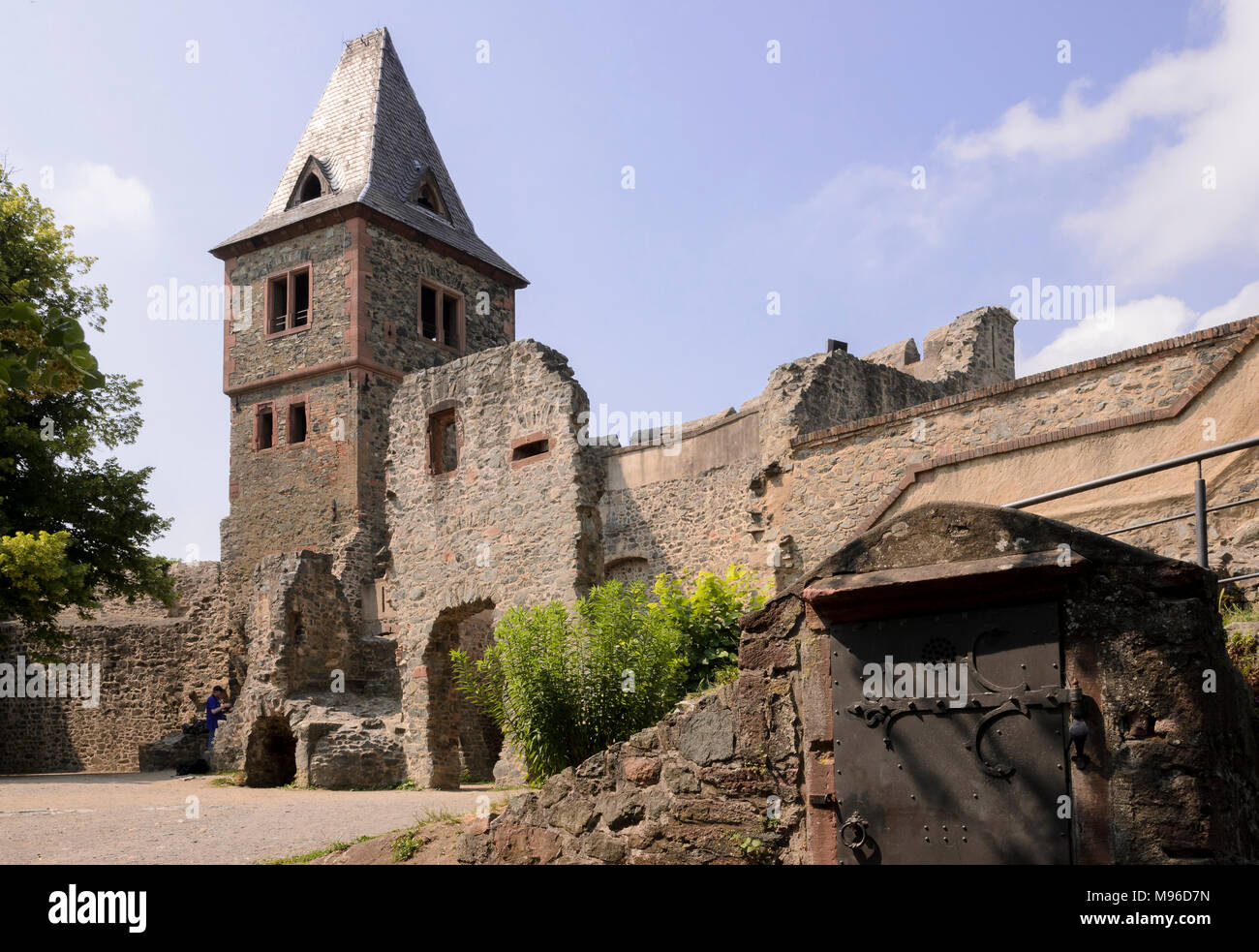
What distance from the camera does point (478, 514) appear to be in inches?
611

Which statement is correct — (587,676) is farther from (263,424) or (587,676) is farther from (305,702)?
(263,424)

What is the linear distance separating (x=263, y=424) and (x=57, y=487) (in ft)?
27.8

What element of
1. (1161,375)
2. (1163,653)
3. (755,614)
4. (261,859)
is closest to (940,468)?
(1161,375)

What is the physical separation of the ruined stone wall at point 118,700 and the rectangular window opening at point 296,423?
4.78 meters

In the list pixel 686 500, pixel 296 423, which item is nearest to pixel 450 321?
pixel 296 423

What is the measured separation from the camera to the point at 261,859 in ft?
28.2

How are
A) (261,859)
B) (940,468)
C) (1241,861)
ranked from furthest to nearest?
(940,468) → (261,859) → (1241,861)

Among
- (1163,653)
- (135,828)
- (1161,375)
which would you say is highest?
(1161,375)

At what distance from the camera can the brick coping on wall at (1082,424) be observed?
31.6 ft

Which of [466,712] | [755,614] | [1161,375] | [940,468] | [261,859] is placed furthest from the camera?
[466,712]

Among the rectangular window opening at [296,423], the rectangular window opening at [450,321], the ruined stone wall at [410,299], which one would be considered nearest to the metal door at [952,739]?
the ruined stone wall at [410,299]
